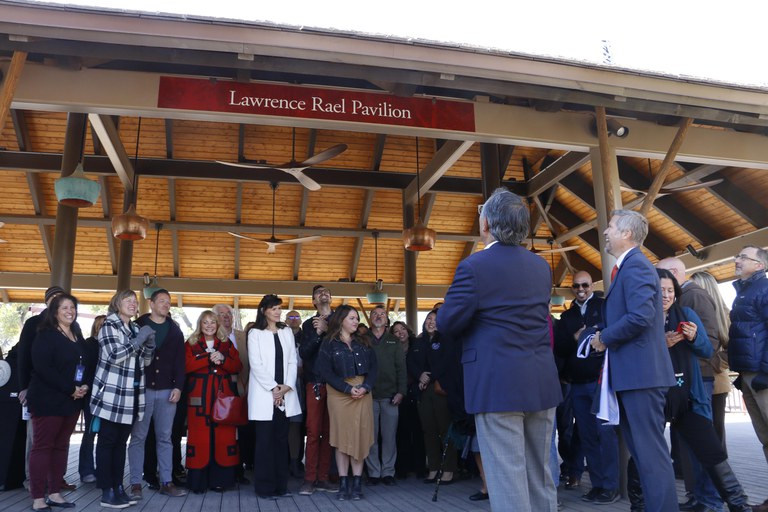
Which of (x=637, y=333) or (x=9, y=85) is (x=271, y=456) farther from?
(x=9, y=85)

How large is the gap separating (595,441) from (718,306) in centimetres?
130

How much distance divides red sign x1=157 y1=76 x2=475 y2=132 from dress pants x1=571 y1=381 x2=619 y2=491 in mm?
2752

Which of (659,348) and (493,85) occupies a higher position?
(493,85)

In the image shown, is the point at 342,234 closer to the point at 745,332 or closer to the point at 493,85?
the point at 493,85

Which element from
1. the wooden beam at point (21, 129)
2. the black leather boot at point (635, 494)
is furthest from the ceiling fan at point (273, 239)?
the black leather boot at point (635, 494)

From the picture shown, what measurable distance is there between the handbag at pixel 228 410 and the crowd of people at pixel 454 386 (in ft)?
0.08

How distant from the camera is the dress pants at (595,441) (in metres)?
4.38

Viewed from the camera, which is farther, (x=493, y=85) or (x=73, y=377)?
(x=493, y=85)

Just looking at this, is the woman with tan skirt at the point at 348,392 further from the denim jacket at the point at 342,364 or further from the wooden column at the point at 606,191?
the wooden column at the point at 606,191

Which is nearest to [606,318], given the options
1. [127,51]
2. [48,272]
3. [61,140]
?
[127,51]

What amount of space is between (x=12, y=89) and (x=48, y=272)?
9750 mm

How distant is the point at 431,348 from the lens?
5.42 meters

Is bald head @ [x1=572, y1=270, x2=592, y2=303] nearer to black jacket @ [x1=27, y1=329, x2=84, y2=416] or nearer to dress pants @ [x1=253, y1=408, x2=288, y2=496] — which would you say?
dress pants @ [x1=253, y1=408, x2=288, y2=496]

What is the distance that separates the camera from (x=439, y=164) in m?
8.88
